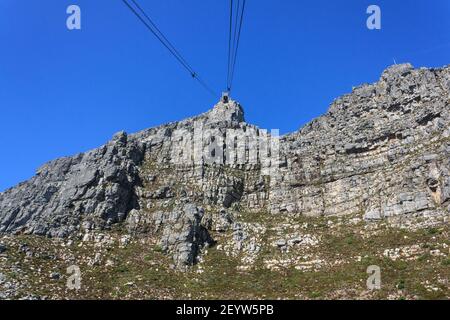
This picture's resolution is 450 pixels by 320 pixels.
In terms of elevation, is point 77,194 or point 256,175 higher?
point 256,175

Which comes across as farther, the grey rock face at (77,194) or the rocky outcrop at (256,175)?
the grey rock face at (77,194)

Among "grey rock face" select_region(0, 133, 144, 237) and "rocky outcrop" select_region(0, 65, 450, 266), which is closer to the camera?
"rocky outcrop" select_region(0, 65, 450, 266)

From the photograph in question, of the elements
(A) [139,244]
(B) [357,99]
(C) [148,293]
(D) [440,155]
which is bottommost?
(C) [148,293]

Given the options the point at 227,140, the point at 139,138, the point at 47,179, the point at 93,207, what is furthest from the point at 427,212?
the point at 47,179

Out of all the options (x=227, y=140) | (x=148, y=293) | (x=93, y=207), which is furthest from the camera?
(x=227, y=140)

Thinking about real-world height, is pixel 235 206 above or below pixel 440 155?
below

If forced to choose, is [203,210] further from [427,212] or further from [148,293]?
[427,212]

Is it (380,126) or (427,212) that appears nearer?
(427,212)

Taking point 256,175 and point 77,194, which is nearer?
point 77,194
